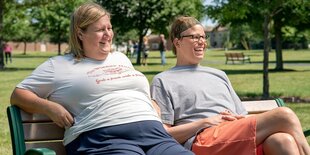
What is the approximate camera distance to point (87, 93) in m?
3.49

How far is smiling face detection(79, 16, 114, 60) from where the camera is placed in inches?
143

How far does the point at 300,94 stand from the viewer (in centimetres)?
1387

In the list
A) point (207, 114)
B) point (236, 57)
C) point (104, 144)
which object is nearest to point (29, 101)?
point (104, 144)

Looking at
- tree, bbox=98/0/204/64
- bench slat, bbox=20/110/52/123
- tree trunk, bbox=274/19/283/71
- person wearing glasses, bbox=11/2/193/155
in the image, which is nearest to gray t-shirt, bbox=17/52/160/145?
person wearing glasses, bbox=11/2/193/155

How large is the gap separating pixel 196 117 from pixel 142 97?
1.76 feet

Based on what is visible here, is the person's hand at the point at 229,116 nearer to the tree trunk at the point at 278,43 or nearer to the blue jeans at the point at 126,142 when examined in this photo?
the blue jeans at the point at 126,142

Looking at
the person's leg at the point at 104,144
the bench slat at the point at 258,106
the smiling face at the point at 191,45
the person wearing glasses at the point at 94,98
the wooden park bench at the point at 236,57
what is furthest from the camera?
the wooden park bench at the point at 236,57

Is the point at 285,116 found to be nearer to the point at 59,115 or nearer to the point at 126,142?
the point at 126,142

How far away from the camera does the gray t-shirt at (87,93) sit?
3.44m

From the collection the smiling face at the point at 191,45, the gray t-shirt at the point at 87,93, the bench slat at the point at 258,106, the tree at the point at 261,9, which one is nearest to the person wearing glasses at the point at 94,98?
the gray t-shirt at the point at 87,93

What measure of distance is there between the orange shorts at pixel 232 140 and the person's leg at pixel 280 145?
0.26 ft

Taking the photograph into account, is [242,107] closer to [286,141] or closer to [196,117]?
[196,117]

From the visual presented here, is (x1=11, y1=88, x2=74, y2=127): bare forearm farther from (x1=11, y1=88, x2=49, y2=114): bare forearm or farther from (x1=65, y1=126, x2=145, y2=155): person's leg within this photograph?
(x1=65, y1=126, x2=145, y2=155): person's leg

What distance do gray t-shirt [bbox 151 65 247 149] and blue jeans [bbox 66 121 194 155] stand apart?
1.72ft
